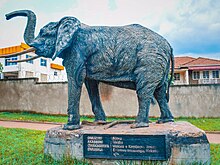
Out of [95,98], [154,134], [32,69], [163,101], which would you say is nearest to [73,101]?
[95,98]

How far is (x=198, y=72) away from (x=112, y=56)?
81.1 feet

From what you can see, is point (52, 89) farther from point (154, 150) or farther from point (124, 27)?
point (154, 150)

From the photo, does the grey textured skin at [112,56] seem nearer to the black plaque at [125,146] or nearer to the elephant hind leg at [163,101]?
the elephant hind leg at [163,101]

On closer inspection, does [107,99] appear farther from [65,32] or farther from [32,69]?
[32,69]

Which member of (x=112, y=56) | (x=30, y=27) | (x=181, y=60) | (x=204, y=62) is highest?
(x=181, y=60)

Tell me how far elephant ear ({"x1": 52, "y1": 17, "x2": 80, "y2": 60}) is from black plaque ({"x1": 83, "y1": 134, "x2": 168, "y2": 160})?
1.43m

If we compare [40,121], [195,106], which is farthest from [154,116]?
[40,121]

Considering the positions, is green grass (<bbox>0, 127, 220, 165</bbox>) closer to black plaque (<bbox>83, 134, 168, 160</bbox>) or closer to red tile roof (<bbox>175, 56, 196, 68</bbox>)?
black plaque (<bbox>83, 134, 168, 160</bbox>)

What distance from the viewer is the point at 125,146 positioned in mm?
3566

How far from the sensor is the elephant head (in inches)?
158

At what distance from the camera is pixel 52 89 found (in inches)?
570

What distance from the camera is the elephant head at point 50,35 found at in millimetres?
4020

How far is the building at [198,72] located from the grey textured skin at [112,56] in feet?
73.7

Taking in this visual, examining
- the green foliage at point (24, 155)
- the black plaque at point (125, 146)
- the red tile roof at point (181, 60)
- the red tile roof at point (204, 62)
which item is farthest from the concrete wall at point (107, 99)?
the red tile roof at point (181, 60)
